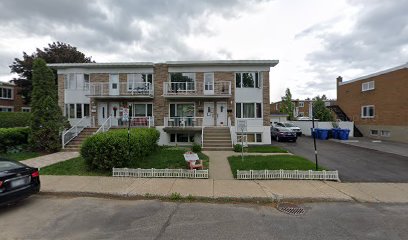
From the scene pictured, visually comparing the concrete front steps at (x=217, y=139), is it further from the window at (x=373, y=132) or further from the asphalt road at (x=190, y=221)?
the window at (x=373, y=132)

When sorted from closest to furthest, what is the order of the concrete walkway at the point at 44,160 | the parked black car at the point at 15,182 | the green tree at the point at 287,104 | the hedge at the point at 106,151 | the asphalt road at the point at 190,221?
the asphalt road at the point at 190,221
the parked black car at the point at 15,182
the hedge at the point at 106,151
the concrete walkway at the point at 44,160
the green tree at the point at 287,104

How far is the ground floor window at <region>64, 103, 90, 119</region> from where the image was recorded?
1920cm

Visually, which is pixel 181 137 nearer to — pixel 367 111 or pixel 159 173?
pixel 159 173

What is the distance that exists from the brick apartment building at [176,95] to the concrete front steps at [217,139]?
0.45 meters

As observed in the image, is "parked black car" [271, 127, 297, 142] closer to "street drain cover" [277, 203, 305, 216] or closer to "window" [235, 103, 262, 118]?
"window" [235, 103, 262, 118]

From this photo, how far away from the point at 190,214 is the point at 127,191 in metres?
2.53

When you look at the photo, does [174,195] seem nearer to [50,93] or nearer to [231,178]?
[231,178]

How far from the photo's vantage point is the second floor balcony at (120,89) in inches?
715

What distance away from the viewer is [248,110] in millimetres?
18266

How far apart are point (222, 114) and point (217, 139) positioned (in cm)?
304

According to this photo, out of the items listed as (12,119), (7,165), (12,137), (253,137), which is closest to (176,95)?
(253,137)

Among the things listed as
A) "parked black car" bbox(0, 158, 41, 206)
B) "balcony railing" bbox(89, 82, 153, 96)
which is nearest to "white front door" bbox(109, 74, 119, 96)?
"balcony railing" bbox(89, 82, 153, 96)

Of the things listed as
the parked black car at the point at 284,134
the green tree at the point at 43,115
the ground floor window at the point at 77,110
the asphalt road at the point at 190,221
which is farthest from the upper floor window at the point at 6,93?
the parked black car at the point at 284,134

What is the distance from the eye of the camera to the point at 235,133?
56.0 ft
